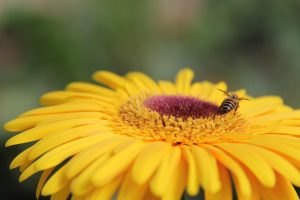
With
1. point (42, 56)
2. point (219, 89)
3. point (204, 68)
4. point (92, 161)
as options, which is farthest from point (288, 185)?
point (204, 68)

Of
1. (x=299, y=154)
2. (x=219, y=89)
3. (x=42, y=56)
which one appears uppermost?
(x=42, y=56)

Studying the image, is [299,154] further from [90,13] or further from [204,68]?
[90,13]

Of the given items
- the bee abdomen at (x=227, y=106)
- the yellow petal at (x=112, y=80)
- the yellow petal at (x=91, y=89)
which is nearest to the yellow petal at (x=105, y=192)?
the bee abdomen at (x=227, y=106)

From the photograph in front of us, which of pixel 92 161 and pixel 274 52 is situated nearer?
pixel 92 161

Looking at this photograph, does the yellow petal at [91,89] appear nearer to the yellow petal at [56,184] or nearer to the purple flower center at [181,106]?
the purple flower center at [181,106]

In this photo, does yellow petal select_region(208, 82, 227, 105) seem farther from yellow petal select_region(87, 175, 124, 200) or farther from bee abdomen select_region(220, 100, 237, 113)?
yellow petal select_region(87, 175, 124, 200)

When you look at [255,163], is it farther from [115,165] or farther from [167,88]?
[167,88]

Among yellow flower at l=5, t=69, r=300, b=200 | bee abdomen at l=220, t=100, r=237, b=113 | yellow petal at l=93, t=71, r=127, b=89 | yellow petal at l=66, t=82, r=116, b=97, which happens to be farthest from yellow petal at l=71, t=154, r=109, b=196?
yellow petal at l=93, t=71, r=127, b=89
